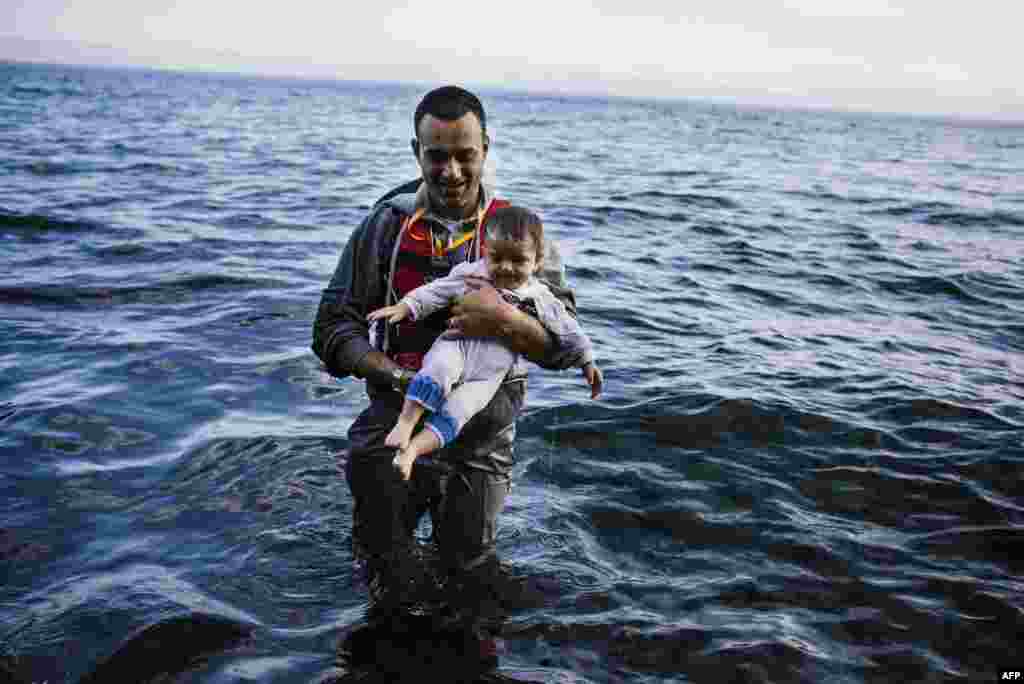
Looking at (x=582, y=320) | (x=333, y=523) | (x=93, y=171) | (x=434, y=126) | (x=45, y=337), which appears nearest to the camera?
(x=434, y=126)

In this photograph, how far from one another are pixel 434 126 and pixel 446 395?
123cm

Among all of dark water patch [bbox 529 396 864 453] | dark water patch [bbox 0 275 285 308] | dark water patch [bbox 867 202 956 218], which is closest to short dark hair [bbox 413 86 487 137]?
dark water patch [bbox 529 396 864 453]

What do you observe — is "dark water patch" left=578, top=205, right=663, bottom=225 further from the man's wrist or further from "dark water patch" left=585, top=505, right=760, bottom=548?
the man's wrist

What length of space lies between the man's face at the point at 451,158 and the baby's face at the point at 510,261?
332mm

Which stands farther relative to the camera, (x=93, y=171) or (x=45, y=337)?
(x=93, y=171)

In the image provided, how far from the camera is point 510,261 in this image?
3914 millimetres

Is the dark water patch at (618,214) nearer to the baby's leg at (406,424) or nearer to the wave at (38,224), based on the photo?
the wave at (38,224)

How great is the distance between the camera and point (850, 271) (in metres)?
14.2

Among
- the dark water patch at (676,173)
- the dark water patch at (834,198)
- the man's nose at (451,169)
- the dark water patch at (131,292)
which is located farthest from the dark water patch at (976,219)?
the man's nose at (451,169)

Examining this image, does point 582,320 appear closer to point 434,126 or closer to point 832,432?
point 832,432

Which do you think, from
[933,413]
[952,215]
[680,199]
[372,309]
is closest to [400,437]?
[372,309]

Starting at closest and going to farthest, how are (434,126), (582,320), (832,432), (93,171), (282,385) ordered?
1. (434,126)
2. (832,432)
3. (282,385)
4. (582,320)
5. (93,171)

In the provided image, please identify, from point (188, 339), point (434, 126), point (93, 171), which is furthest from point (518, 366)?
point (93, 171)

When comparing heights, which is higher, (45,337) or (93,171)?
(93,171)
